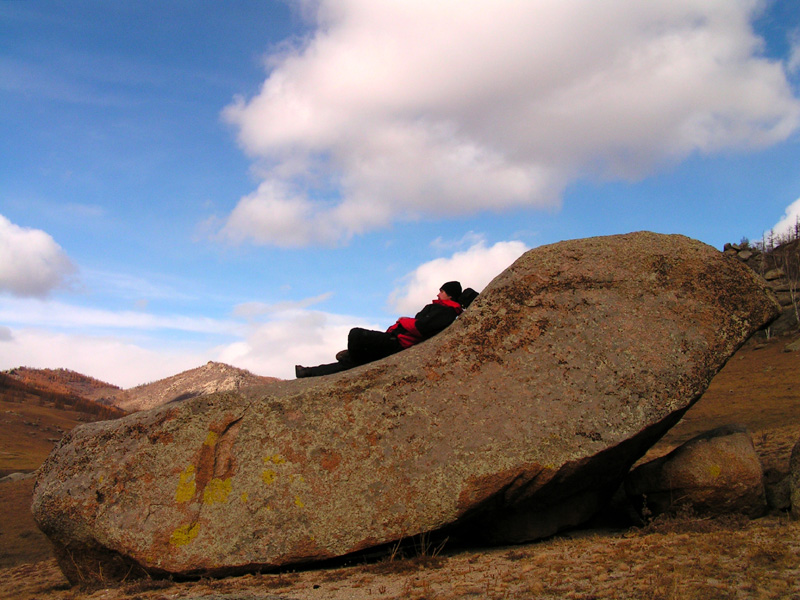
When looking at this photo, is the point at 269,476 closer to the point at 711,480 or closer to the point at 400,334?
the point at 400,334

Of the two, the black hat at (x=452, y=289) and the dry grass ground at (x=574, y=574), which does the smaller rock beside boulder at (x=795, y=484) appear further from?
the black hat at (x=452, y=289)

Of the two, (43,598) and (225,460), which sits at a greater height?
(225,460)

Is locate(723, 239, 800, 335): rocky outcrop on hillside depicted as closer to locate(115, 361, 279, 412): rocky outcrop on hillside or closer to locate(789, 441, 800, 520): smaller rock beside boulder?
locate(789, 441, 800, 520): smaller rock beside boulder

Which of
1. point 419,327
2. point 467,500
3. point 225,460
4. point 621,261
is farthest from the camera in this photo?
point 419,327

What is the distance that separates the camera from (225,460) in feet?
21.0

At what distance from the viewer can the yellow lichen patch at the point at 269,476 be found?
6188mm

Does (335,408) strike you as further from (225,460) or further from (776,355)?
(776,355)

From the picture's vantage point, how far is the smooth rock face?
5.99 metres

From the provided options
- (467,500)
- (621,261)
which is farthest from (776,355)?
(467,500)

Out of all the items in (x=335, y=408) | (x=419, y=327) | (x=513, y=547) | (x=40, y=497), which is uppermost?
(x=419, y=327)

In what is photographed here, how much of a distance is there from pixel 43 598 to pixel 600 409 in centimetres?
645

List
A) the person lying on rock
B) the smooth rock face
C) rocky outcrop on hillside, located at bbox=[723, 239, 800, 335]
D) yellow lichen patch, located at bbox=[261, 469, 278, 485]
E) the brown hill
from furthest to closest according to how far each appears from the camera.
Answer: the brown hill → rocky outcrop on hillside, located at bbox=[723, 239, 800, 335] → the person lying on rock → yellow lichen patch, located at bbox=[261, 469, 278, 485] → the smooth rock face

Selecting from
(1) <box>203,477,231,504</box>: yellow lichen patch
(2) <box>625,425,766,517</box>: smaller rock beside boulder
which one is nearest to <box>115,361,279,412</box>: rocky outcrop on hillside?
(1) <box>203,477,231,504</box>: yellow lichen patch

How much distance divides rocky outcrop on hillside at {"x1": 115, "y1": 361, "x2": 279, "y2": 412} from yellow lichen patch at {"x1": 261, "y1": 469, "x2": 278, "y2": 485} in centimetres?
2864
